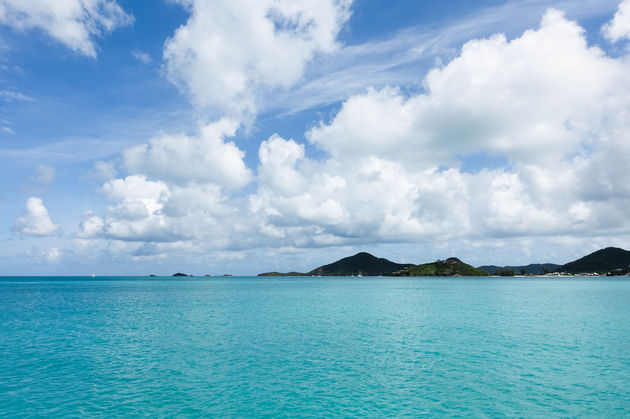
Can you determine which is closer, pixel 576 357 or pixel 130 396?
pixel 130 396

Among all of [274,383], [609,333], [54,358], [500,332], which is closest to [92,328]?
[54,358]

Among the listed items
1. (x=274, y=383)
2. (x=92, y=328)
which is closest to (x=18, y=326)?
(x=92, y=328)

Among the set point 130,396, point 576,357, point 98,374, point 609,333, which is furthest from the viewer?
point 609,333

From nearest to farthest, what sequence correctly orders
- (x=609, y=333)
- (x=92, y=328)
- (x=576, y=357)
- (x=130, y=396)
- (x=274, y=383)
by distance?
(x=130, y=396) → (x=274, y=383) → (x=576, y=357) → (x=609, y=333) → (x=92, y=328)

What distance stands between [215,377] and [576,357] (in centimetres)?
3709

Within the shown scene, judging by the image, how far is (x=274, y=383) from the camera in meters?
31.5

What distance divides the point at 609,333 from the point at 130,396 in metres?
62.3

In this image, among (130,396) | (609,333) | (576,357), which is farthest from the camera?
(609,333)

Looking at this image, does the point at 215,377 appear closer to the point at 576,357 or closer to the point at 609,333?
the point at 576,357

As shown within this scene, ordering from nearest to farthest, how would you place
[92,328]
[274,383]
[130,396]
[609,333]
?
1. [130,396]
2. [274,383]
3. [609,333]
4. [92,328]

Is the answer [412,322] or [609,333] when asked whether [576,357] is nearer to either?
[609,333]

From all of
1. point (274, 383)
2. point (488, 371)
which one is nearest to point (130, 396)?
point (274, 383)

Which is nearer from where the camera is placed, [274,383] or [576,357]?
[274,383]

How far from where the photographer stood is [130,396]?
94.2 feet
